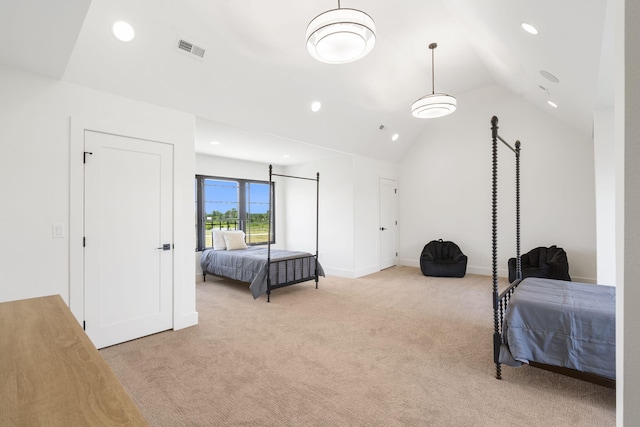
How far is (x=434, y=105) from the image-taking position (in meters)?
4.23

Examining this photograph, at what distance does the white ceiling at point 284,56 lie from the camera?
2.22 metres

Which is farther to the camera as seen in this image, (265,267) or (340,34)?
(265,267)

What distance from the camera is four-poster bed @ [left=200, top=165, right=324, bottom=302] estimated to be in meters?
4.71

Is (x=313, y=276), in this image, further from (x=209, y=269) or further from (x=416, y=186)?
(x=416, y=186)

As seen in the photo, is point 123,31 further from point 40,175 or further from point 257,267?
point 257,267

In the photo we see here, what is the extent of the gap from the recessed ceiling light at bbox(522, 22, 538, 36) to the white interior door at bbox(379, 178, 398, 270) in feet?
14.6

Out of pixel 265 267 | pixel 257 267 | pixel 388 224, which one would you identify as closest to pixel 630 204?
pixel 265 267

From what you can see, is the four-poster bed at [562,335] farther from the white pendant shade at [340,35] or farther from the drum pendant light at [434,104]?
the drum pendant light at [434,104]

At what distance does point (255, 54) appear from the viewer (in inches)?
136

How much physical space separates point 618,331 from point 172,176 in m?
3.69

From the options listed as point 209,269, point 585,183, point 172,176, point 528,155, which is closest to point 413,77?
point 528,155

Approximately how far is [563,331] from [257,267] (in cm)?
383

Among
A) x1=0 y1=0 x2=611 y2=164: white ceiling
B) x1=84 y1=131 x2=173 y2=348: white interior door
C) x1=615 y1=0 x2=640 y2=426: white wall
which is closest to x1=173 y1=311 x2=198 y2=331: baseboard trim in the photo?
x1=84 y1=131 x2=173 y2=348: white interior door

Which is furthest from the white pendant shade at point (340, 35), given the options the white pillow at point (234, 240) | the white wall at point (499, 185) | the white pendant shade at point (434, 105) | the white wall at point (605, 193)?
the white wall at point (499, 185)
